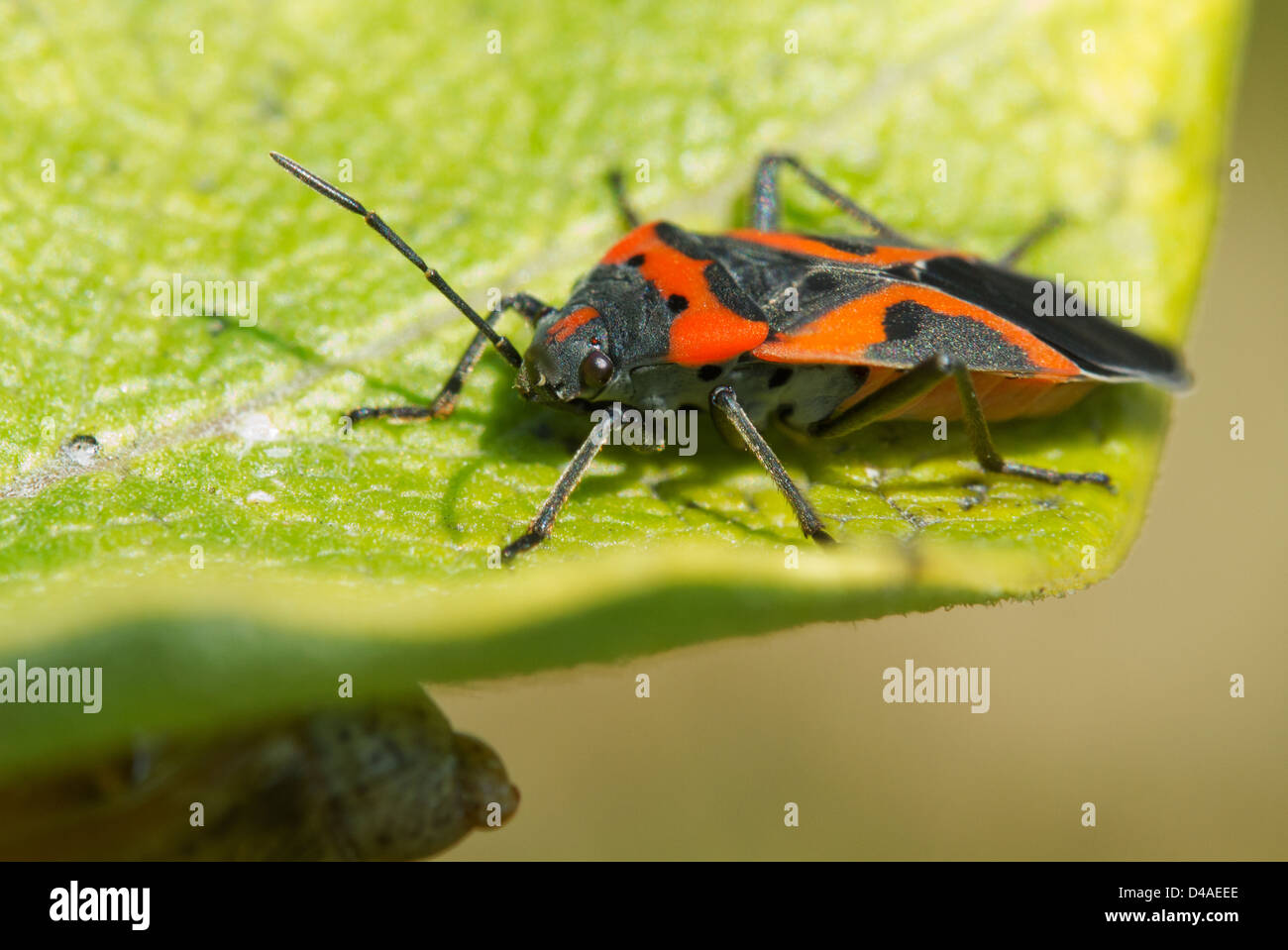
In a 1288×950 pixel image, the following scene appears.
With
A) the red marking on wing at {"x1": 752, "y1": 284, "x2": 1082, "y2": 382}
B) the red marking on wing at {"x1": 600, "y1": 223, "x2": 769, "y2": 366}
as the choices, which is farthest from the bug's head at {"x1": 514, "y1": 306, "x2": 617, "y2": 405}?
the red marking on wing at {"x1": 752, "y1": 284, "x2": 1082, "y2": 382}

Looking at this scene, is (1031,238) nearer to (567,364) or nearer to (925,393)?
(925,393)

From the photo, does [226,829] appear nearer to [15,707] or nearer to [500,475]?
[15,707]

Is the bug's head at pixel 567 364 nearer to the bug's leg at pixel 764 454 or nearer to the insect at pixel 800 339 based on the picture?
the insect at pixel 800 339

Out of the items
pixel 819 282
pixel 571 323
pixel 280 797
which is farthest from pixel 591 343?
pixel 280 797

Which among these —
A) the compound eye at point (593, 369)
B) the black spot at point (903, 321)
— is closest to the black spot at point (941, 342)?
the black spot at point (903, 321)

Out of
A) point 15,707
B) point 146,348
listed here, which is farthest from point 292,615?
point 146,348
